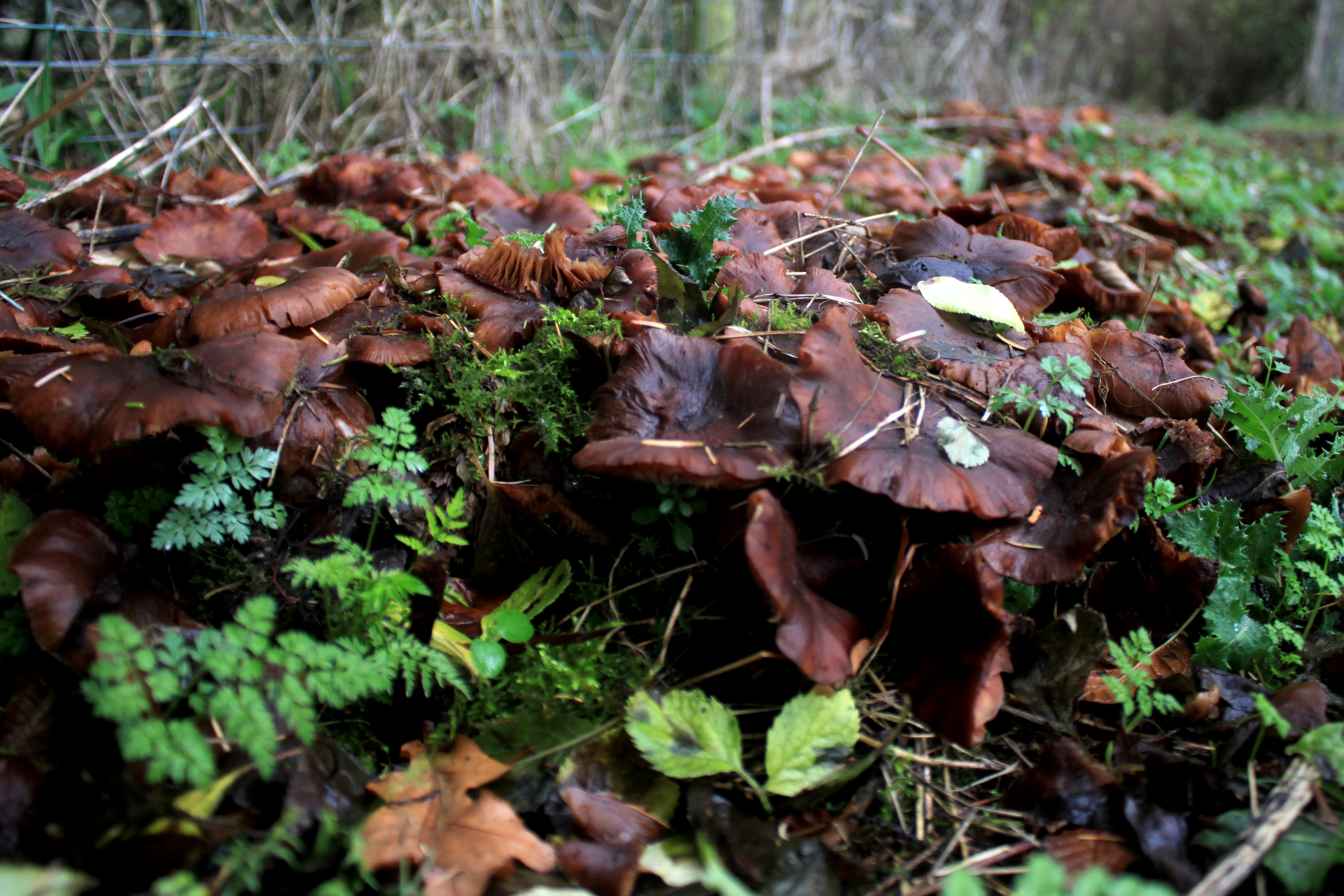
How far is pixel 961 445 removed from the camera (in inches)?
61.4

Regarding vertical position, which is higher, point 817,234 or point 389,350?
point 817,234

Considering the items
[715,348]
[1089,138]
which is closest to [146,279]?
[715,348]

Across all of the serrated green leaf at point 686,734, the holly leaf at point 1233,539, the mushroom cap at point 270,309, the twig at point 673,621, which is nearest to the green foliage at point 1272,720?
the holly leaf at point 1233,539

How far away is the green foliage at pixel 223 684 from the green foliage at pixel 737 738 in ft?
1.31

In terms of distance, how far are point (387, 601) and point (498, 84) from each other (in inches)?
175

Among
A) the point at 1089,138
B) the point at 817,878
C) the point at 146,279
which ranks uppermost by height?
the point at 1089,138

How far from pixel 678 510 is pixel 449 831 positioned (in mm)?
718

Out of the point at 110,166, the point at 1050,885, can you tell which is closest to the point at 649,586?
the point at 1050,885

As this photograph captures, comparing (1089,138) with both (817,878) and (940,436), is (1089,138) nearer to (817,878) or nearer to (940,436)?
(940,436)

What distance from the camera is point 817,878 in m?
1.29

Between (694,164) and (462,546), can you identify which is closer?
(462,546)

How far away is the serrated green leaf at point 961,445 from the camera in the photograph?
1538 mm

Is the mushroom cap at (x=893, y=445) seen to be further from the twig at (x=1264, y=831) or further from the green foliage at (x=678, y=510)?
the twig at (x=1264, y=831)

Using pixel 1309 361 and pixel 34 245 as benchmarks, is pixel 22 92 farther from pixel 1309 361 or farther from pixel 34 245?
pixel 1309 361
